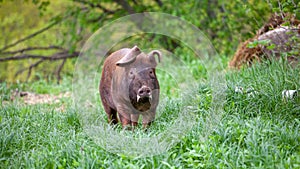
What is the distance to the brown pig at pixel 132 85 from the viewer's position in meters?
4.68

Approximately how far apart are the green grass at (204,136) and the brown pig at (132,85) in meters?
0.21

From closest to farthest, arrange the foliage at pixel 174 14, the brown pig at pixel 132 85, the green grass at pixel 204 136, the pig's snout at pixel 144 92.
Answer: the green grass at pixel 204 136 < the pig's snout at pixel 144 92 < the brown pig at pixel 132 85 < the foliage at pixel 174 14

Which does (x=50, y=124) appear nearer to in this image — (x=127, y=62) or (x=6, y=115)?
(x=6, y=115)

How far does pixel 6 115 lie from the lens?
5891 mm

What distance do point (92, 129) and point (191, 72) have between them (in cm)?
438

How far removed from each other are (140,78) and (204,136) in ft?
2.97

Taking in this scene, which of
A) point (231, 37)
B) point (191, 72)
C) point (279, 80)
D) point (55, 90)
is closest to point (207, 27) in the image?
point (231, 37)

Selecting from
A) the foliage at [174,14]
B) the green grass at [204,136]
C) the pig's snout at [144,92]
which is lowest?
the green grass at [204,136]

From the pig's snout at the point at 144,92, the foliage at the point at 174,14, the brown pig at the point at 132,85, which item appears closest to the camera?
the pig's snout at the point at 144,92

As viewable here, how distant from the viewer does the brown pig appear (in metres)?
4.68

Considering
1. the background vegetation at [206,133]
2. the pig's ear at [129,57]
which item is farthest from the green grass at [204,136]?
the pig's ear at [129,57]

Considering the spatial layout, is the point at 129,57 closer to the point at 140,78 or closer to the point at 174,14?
the point at 140,78

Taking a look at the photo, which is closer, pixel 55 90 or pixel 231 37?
pixel 55 90

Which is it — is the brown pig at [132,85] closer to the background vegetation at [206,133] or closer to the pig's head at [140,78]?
the pig's head at [140,78]
